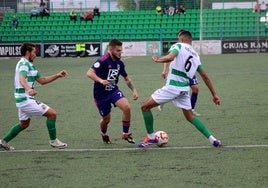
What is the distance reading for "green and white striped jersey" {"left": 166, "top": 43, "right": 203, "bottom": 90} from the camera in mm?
9336

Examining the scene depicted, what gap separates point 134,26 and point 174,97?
1521 inches

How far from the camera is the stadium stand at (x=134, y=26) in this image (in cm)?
4591

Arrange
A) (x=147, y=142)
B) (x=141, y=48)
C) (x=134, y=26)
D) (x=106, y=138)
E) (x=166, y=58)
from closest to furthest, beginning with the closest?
(x=166, y=58) < (x=147, y=142) < (x=106, y=138) < (x=141, y=48) < (x=134, y=26)

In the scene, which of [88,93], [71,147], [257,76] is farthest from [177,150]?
[257,76]

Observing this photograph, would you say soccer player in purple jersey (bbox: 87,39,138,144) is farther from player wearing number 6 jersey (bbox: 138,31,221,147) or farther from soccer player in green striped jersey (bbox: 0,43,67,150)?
soccer player in green striped jersey (bbox: 0,43,67,150)

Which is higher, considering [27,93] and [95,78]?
[95,78]

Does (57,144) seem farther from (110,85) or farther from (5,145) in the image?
(110,85)

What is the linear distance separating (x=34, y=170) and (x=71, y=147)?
1810mm

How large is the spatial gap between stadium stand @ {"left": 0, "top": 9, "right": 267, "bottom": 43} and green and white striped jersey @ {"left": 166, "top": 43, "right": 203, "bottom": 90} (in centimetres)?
3515

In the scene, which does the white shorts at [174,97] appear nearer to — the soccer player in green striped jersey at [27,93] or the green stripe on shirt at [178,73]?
the green stripe on shirt at [178,73]

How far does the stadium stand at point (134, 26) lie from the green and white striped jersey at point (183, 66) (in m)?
35.1

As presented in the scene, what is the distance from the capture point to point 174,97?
9.42 m

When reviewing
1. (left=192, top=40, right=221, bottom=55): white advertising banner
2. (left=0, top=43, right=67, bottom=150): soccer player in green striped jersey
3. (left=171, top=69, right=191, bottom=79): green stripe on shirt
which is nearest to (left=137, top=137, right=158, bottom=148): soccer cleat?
(left=171, top=69, right=191, bottom=79): green stripe on shirt

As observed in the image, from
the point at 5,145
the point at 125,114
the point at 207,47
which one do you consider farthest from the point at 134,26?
the point at 5,145
